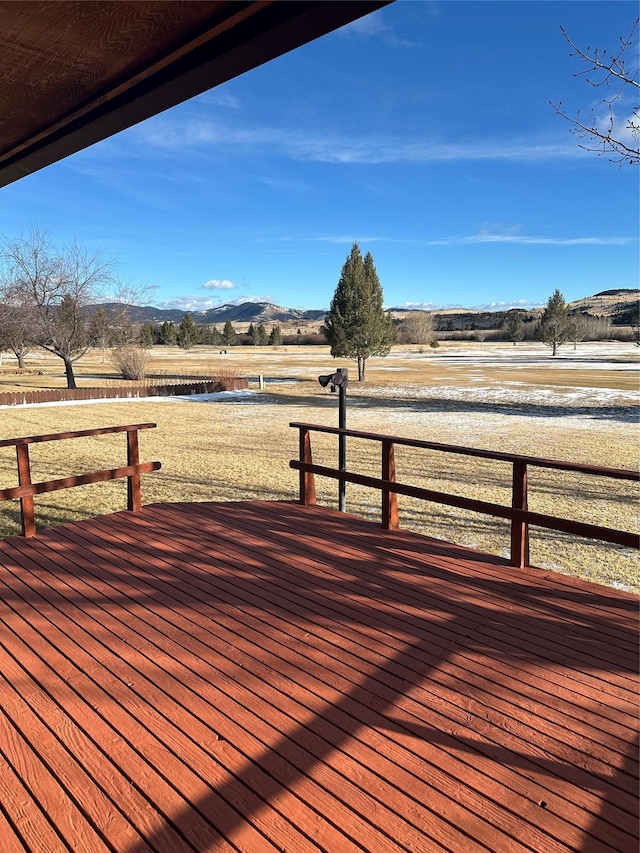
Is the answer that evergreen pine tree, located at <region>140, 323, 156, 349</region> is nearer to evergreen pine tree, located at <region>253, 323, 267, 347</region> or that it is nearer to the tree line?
the tree line

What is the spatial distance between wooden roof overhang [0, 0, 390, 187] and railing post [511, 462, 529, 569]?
3251 millimetres

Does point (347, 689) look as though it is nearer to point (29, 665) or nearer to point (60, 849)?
point (60, 849)

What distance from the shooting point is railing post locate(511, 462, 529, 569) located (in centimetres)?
407

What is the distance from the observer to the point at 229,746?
7.34ft

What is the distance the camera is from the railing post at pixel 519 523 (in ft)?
13.3

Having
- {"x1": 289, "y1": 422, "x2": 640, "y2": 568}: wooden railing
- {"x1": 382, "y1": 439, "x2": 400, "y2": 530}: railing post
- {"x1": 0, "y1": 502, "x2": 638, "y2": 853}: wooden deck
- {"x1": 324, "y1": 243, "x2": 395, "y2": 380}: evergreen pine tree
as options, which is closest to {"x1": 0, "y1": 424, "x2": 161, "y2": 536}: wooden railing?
{"x1": 0, "y1": 502, "x2": 638, "y2": 853}: wooden deck

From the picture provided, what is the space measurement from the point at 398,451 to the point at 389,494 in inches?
256

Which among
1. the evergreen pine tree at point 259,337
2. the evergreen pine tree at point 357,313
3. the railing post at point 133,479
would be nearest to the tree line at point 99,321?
the evergreen pine tree at point 357,313

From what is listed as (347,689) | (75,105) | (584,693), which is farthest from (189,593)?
(75,105)

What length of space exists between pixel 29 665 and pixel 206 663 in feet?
3.11

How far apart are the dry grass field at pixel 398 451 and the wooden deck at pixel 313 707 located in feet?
8.17

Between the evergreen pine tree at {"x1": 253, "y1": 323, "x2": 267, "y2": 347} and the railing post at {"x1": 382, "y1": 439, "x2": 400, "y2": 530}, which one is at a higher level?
the evergreen pine tree at {"x1": 253, "y1": 323, "x2": 267, "y2": 347}

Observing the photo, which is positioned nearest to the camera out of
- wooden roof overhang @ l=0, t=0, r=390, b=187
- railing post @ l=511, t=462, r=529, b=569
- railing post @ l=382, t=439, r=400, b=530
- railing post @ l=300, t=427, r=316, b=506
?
wooden roof overhang @ l=0, t=0, r=390, b=187

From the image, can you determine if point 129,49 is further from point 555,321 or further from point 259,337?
point 259,337
